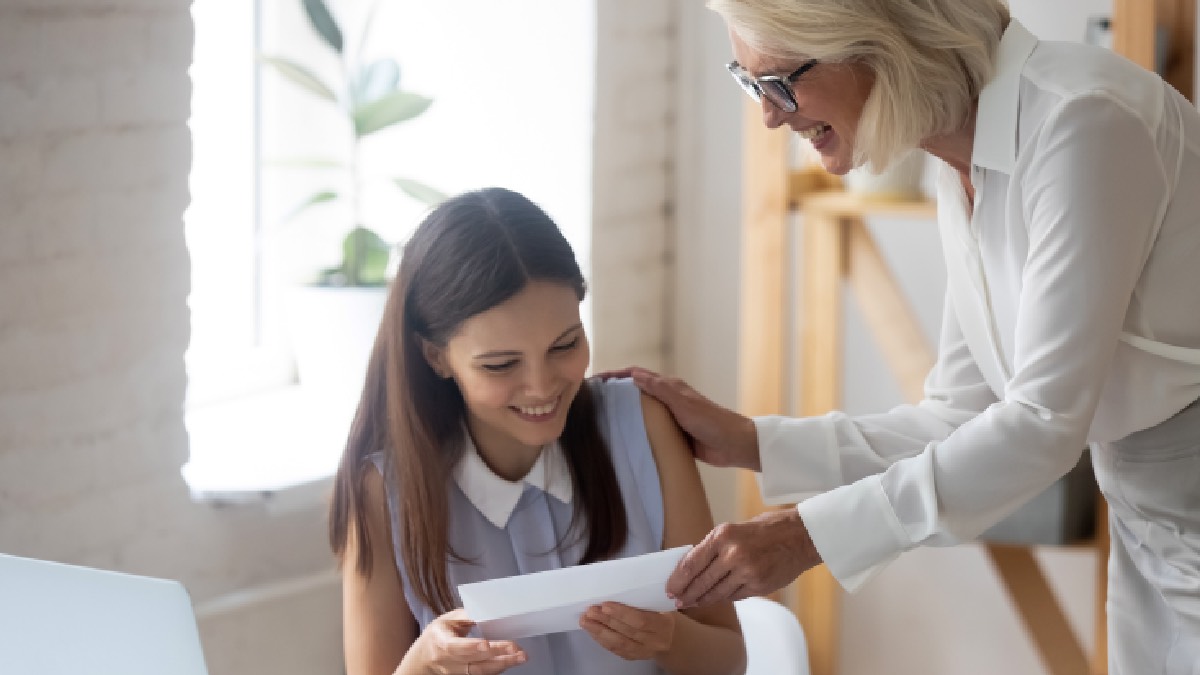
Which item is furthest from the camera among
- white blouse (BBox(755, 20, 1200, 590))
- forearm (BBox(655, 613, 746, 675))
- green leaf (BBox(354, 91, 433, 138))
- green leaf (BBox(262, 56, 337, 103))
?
green leaf (BBox(354, 91, 433, 138))

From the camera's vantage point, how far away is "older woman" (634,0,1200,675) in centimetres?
131

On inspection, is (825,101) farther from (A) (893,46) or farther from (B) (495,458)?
(B) (495,458)

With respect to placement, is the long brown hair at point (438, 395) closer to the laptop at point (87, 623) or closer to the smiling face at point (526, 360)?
the smiling face at point (526, 360)

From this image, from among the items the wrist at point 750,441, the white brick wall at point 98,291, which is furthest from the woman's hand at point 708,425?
the white brick wall at point 98,291

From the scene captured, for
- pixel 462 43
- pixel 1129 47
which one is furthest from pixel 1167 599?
pixel 462 43

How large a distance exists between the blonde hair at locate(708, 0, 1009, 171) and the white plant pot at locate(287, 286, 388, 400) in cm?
117

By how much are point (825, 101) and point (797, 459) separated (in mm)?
478

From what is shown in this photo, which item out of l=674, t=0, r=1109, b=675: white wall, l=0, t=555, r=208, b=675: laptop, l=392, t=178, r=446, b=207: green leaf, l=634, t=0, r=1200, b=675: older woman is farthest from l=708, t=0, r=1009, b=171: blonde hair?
l=674, t=0, r=1109, b=675: white wall

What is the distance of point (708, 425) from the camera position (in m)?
1.72

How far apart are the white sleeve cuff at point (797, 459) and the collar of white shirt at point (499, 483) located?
0.24m

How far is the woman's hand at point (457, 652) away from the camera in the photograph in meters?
1.35

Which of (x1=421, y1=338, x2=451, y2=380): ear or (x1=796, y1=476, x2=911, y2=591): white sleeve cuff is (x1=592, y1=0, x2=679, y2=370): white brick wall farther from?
(x1=796, y1=476, x2=911, y2=591): white sleeve cuff

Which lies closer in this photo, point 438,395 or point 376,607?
point 376,607

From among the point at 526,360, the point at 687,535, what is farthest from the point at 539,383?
the point at 687,535
